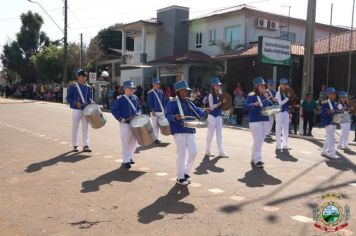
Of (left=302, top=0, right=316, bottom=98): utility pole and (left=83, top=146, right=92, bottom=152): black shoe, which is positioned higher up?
(left=302, top=0, right=316, bottom=98): utility pole

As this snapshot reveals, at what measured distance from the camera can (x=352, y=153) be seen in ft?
41.8

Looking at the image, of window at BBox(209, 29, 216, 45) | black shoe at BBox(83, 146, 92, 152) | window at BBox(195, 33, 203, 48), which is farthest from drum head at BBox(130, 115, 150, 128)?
window at BBox(195, 33, 203, 48)

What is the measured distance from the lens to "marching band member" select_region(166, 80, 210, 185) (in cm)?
795

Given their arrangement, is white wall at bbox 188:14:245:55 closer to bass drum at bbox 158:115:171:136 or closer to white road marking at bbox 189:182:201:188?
bass drum at bbox 158:115:171:136

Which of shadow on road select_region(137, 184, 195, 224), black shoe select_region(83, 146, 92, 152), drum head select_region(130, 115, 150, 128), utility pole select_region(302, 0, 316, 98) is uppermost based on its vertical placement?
utility pole select_region(302, 0, 316, 98)

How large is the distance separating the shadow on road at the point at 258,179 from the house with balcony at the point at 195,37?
68.5ft

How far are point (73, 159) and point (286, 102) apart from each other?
573 cm

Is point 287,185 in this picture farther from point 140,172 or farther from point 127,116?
point 127,116

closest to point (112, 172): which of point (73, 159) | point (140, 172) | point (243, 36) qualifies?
point (140, 172)

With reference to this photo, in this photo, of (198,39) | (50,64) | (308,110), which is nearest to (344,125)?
(308,110)

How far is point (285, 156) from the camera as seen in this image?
38.4ft

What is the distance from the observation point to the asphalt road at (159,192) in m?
5.79

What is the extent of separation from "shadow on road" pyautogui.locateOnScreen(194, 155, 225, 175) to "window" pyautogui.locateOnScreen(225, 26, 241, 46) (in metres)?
22.3

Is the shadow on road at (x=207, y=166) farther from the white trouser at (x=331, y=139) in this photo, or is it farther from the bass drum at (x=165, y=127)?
the white trouser at (x=331, y=139)
